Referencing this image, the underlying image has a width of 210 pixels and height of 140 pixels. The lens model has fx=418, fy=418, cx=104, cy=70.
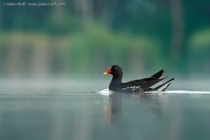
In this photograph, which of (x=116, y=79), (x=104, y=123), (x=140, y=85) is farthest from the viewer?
(x=116, y=79)

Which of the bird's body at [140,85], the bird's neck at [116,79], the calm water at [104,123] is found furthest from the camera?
the bird's neck at [116,79]

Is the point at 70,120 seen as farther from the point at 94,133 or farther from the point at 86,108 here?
the point at 86,108

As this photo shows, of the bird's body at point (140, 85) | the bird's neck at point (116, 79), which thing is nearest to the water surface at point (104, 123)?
the bird's body at point (140, 85)

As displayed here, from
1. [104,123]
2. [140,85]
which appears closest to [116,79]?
[140,85]

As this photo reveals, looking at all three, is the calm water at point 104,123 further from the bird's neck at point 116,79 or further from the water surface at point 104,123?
the bird's neck at point 116,79

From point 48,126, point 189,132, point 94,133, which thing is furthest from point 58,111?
point 189,132

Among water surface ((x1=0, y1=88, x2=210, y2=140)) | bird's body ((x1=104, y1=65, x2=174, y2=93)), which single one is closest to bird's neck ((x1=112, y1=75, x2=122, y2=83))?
bird's body ((x1=104, y1=65, x2=174, y2=93))

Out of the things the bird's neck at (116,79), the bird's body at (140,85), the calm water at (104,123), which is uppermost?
the bird's neck at (116,79)

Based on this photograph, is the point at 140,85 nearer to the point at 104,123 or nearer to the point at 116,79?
the point at 116,79

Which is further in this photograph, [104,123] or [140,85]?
[140,85]

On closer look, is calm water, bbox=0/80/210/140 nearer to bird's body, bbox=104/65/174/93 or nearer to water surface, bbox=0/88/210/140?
water surface, bbox=0/88/210/140

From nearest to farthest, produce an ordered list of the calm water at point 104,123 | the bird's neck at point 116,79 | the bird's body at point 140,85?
1. the calm water at point 104,123
2. the bird's body at point 140,85
3. the bird's neck at point 116,79

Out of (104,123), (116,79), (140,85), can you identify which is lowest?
(104,123)

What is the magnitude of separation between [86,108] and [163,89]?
260 centimetres
